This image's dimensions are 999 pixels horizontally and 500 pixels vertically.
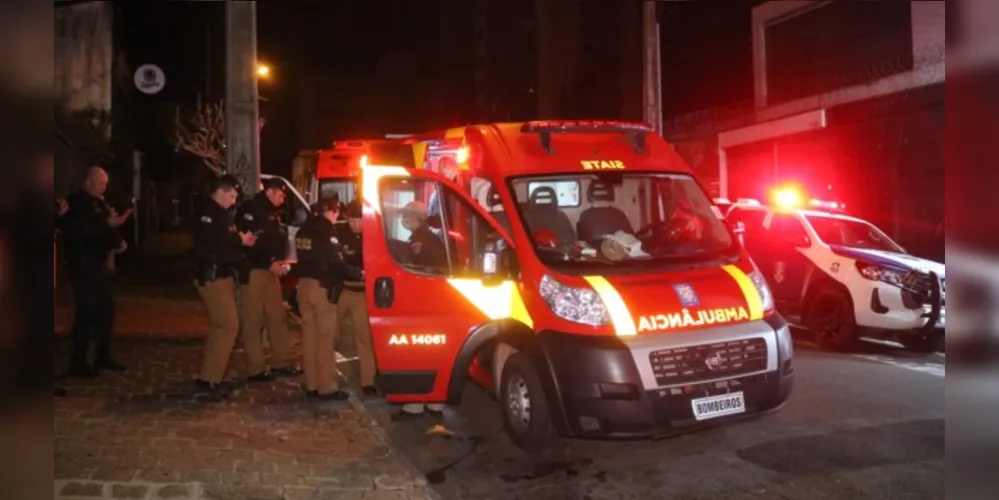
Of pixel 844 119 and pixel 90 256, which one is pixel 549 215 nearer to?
pixel 90 256

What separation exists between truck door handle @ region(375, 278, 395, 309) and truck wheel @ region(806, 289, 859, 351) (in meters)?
5.92

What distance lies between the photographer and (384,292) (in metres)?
6.30

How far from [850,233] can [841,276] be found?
3.93ft

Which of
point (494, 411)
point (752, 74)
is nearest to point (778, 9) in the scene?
point (752, 74)

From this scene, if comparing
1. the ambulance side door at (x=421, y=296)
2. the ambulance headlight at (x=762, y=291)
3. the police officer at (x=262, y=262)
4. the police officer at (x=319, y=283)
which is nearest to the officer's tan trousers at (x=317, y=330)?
the police officer at (x=319, y=283)

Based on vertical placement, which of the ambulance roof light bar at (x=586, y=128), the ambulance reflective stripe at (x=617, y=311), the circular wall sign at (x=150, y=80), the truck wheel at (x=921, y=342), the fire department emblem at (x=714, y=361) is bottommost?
the truck wheel at (x=921, y=342)

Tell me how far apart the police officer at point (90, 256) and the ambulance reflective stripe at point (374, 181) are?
2516 mm

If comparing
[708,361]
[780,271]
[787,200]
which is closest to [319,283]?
[708,361]

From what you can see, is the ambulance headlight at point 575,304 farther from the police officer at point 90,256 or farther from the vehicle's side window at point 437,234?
the police officer at point 90,256

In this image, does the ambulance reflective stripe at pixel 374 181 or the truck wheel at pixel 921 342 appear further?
the truck wheel at pixel 921 342

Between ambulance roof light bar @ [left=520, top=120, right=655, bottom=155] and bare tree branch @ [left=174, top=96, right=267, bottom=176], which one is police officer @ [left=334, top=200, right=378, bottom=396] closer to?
ambulance roof light bar @ [left=520, top=120, right=655, bottom=155]

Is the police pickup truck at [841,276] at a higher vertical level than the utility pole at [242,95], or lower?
lower

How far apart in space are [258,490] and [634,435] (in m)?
2.36

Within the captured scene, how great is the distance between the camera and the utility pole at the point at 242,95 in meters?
9.62
